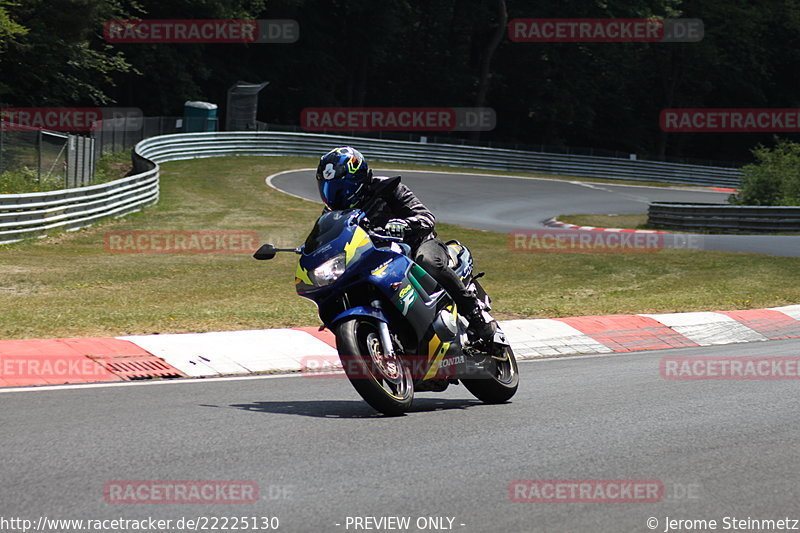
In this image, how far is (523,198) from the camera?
143 ft

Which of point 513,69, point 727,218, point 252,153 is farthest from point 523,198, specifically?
point 513,69

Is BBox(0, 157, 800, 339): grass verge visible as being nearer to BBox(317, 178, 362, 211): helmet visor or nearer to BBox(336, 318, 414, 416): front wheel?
BBox(317, 178, 362, 211): helmet visor

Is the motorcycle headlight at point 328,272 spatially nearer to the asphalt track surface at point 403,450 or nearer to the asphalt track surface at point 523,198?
the asphalt track surface at point 403,450

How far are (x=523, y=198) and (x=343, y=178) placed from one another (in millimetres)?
36571

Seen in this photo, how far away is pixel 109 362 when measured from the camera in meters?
8.98

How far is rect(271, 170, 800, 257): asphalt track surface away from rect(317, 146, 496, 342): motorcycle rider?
56.0ft

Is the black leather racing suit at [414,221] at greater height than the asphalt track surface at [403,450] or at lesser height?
greater

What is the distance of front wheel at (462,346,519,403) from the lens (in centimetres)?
806

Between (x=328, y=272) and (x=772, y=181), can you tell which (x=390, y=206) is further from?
(x=772, y=181)

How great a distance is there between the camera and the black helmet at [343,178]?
7.36m

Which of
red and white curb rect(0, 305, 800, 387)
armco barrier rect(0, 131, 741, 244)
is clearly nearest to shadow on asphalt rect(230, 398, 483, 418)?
red and white curb rect(0, 305, 800, 387)

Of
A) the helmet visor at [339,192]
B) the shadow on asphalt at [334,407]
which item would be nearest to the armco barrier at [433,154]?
the shadow on asphalt at [334,407]

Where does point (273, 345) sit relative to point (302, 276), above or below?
below

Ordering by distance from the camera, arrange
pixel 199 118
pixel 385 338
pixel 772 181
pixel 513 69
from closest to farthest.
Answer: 1. pixel 385 338
2. pixel 772 181
3. pixel 199 118
4. pixel 513 69
